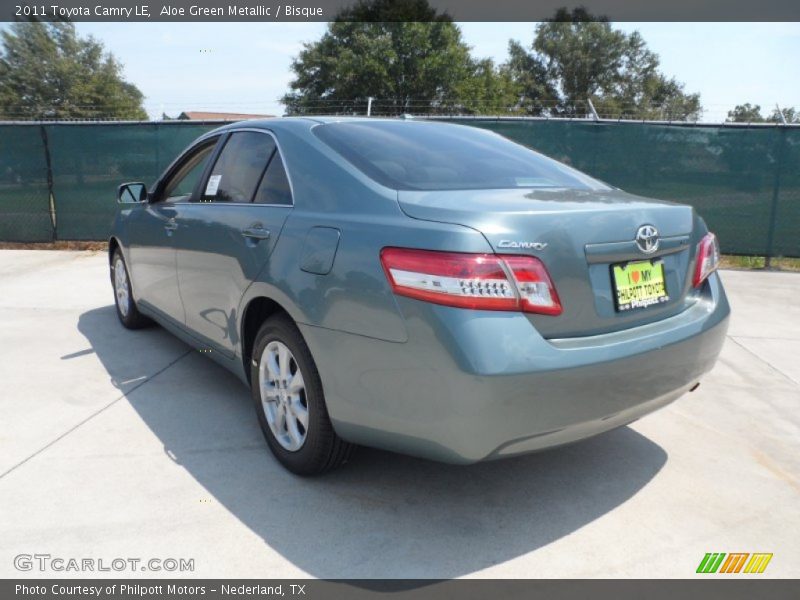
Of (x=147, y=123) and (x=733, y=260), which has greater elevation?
(x=147, y=123)

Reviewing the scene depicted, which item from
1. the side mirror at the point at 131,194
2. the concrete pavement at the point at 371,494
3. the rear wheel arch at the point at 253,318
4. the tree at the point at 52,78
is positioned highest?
the tree at the point at 52,78

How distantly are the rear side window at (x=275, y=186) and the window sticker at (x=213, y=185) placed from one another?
1.80ft

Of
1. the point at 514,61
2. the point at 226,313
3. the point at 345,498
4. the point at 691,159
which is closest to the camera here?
the point at 345,498

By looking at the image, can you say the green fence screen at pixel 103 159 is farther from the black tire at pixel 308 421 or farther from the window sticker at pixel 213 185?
the black tire at pixel 308 421

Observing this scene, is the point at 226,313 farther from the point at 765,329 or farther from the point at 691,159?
the point at 691,159

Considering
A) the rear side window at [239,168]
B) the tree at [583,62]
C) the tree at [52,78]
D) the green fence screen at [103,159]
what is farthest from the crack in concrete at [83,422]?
the tree at [583,62]

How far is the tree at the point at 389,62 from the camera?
135 ft

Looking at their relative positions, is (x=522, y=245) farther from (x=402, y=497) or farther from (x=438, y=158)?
(x=402, y=497)

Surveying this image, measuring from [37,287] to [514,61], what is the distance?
64728mm

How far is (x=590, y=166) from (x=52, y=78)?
45011 mm

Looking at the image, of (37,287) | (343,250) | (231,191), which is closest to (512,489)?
(343,250)

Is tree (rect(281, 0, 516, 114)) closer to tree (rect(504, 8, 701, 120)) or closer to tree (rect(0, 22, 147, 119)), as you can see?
tree (rect(0, 22, 147, 119))

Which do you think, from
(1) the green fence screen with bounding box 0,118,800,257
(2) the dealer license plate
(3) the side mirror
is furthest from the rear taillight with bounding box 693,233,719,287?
(1) the green fence screen with bounding box 0,118,800,257

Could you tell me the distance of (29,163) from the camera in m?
9.88
